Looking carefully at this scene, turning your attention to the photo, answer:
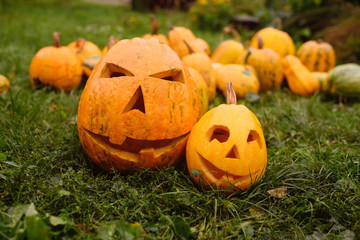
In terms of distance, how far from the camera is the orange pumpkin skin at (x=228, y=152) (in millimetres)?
1812

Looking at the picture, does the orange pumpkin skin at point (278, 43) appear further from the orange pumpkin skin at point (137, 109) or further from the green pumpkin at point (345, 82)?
the orange pumpkin skin at point (137, 109)

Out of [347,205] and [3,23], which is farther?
[3,23]

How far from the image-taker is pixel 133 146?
6.64 ft

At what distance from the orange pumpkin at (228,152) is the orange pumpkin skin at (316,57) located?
9.80ft

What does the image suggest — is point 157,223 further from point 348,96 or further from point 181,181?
point 348,96

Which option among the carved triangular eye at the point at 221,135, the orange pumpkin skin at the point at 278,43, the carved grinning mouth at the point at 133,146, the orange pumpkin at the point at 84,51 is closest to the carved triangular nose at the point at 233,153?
the carved triangular eye at the point at 221,135

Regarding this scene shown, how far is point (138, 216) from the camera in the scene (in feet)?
5.50

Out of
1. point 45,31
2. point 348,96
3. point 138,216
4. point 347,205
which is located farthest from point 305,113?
point 45,31

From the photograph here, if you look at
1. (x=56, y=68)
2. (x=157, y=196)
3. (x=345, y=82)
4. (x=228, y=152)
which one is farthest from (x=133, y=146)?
(x=345, y=82)

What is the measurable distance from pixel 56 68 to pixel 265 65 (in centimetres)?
257

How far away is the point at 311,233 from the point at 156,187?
92 cm

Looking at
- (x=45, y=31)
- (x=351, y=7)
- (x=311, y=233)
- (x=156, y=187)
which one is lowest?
(x=311, y=233)

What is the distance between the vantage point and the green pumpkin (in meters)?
3.74

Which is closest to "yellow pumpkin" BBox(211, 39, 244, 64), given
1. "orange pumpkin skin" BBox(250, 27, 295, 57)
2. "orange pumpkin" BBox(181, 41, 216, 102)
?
"orange pumpkin skin" BBox(250, 27, 295, 57)
